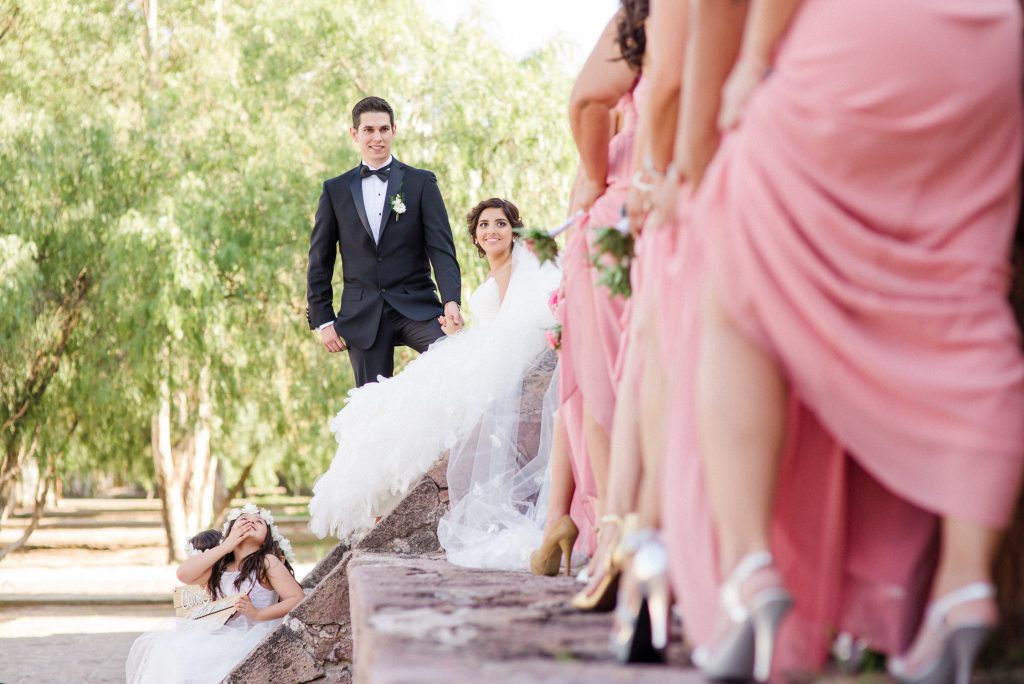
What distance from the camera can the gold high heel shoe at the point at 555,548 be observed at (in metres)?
4.26

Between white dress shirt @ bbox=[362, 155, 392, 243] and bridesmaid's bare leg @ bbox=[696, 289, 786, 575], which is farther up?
white dress shirt @ bbox=[362, 155, 392, 243]

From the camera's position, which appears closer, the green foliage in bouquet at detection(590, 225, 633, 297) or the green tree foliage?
the green foliage in bouquet at detection(590, 225, 633, 297)

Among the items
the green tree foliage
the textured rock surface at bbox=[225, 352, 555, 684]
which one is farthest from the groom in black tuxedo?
the green tree foliage

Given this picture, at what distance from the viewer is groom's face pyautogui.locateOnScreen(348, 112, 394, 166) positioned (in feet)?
25.4

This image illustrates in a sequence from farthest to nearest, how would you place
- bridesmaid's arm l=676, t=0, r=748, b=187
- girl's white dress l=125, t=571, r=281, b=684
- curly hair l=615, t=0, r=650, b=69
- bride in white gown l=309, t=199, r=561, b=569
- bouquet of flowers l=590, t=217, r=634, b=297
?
girl's white dress l=125, t=571, r=281, b=684
bride in white gown l=309, t=199, r=561, b=569
curly hair l=615, t=0, r=650, b=69
bouquet of flowers l=590, t=217, r=634, b=297
bridesmaid's arm l=676, t=0, r=748, b=187

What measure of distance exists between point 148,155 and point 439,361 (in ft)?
37.6

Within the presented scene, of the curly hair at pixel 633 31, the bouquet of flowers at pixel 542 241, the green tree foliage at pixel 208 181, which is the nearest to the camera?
the curly hair at pixel 633 31

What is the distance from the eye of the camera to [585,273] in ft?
13.3

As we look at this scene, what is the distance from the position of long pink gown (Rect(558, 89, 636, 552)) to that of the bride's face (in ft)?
12.9

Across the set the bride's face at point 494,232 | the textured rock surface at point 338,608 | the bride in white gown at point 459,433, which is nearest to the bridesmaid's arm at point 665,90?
the bride in white gown at point 459,433

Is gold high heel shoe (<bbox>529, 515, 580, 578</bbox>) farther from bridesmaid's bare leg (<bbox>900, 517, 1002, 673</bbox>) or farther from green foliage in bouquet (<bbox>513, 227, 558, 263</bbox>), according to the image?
bridesmaid's bare leg (<bbox>900, 517, 1002, 673</bbox>)

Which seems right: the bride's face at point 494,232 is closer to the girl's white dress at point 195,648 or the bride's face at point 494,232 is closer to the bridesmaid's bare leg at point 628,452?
the girl's white dress at point 195,648

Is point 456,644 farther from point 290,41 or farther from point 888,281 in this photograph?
point 290,41

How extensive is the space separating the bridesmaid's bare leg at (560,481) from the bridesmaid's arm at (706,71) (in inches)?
80.5
